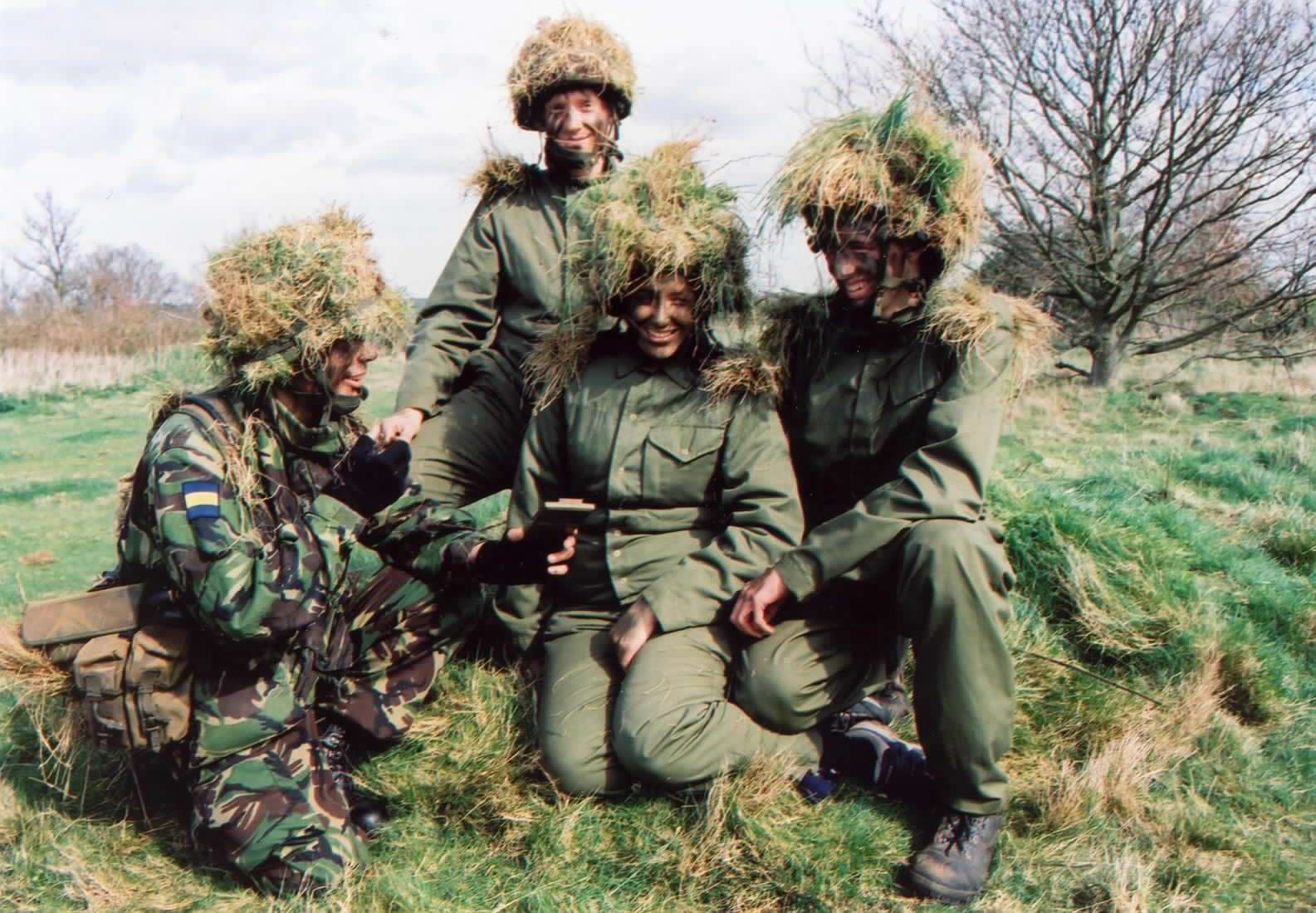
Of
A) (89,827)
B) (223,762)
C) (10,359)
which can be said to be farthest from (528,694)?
(10,359)

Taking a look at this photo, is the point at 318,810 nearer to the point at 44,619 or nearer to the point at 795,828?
the point at 44,619

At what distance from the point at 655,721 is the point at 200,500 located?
1.58m

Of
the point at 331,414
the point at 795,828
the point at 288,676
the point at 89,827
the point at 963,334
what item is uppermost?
the point at 963,334

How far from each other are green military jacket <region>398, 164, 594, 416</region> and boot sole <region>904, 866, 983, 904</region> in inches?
113

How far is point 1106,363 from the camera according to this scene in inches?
611

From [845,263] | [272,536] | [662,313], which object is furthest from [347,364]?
[845,263]

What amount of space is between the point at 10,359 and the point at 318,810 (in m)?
20.7

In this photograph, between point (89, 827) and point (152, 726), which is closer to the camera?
point (152, 726)

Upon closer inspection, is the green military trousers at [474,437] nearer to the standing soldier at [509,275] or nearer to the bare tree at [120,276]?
the standing soldier at [509,275]

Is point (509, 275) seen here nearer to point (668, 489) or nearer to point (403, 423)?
point (403, 423)

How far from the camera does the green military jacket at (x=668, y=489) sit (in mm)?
3832

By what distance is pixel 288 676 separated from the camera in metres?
3.63

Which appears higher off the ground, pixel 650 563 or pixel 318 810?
pixel 650 563

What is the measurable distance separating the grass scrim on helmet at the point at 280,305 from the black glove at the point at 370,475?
45cm
